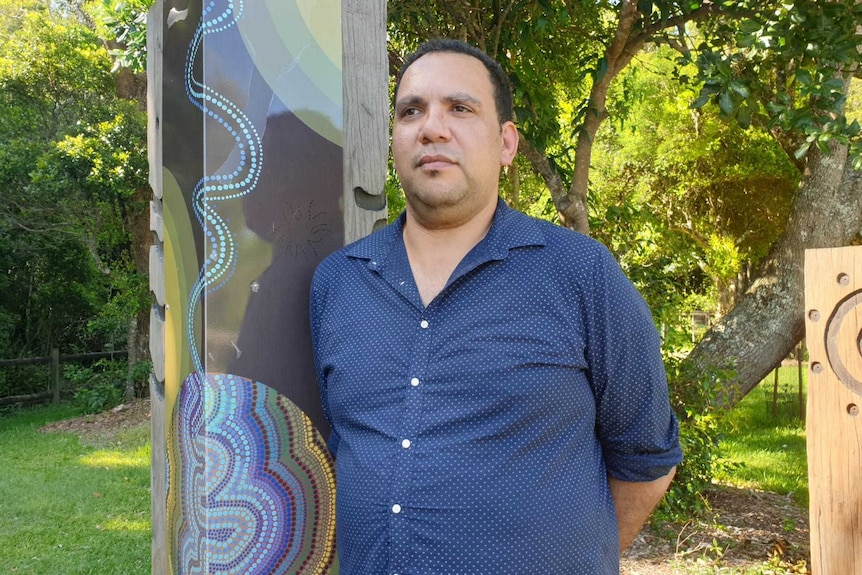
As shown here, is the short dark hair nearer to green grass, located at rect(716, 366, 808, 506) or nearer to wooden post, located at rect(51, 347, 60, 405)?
green grass, located at rect(716, 366, 808, 506)

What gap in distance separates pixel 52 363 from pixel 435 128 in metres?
12.0

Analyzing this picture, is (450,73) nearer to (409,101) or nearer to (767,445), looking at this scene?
(409,101)

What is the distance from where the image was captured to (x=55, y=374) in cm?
1236

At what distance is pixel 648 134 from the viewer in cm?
983

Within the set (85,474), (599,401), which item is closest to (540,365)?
(599,401)

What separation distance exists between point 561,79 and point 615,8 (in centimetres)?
92

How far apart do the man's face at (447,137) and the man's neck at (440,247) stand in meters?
0.03

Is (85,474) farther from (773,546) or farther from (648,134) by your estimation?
(648,134)

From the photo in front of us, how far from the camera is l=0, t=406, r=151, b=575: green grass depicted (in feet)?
17.9

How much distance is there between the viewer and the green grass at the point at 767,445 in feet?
22.7

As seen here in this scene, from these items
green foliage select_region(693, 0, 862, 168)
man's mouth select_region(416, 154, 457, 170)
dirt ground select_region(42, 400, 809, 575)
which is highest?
green foliage select_region(693, 0, 862, 168)

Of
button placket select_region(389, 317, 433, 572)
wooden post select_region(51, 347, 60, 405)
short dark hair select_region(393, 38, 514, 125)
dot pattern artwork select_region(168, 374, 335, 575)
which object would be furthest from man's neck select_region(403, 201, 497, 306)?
wooden post select_region(51, 347, 60, 405)

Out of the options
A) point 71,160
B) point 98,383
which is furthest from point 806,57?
point 98,383

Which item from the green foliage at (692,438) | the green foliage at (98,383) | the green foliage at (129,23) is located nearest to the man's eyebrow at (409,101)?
the green foliage at (129,23)
